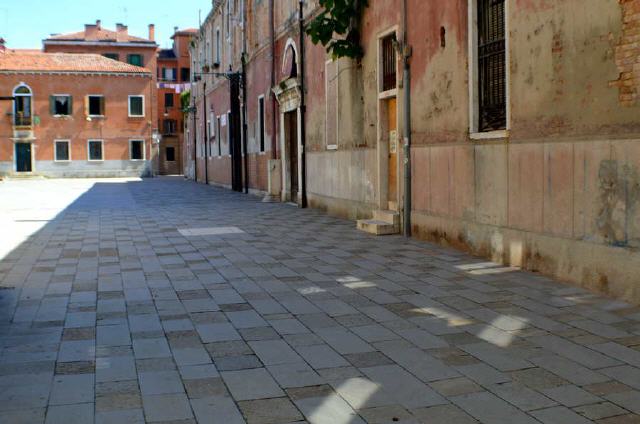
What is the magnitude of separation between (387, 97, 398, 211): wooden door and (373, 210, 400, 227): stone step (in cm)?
26

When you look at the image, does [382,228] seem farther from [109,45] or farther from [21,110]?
[109,45]

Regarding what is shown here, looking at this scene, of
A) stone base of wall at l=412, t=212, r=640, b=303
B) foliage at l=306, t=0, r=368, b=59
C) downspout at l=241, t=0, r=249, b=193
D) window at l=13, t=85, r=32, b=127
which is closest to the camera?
stone base of wall at l=412, t=212, r=640, b=303

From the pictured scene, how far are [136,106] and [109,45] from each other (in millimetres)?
14184

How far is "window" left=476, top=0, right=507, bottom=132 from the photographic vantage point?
27.8 feet

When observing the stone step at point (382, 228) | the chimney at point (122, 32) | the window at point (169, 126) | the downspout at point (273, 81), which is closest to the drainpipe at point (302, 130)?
the downspout at point (273, 81)

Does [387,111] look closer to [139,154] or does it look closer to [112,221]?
[112,221]

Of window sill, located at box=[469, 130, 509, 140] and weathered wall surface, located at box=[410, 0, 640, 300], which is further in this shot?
window sill, located at box=[469, 130, 509, 140]

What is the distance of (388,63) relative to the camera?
12211 millimetres

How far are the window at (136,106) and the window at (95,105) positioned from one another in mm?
1925

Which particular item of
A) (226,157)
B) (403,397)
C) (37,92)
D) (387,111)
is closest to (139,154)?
(37,92)

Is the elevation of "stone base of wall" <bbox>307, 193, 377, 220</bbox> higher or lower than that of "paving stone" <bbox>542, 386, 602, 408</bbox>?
higher

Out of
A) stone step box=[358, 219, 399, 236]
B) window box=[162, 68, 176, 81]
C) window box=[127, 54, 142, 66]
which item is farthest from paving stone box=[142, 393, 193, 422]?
window box=[162, 68, 176, 81]

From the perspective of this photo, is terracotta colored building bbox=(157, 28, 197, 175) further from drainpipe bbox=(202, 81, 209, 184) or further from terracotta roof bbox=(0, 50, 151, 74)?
drainpipe bbox=(202, 81, 209, 184)

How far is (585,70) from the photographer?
6.77 m
